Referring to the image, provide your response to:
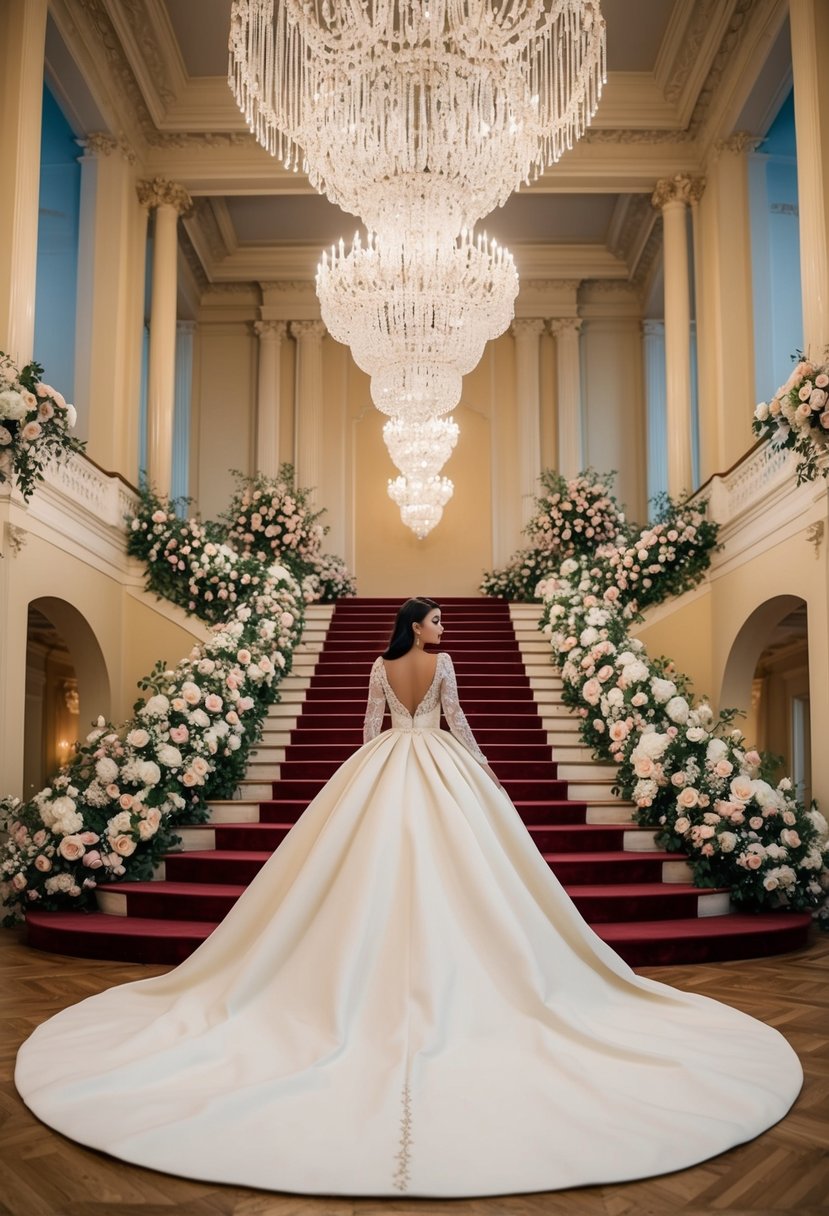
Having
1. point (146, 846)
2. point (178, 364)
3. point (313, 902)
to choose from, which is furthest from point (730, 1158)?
point (178, 364)

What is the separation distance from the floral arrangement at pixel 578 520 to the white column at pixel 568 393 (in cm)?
251

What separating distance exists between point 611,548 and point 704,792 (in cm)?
490

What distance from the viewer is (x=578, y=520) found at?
42.8 feet

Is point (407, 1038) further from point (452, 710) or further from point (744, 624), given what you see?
point (744, 624)

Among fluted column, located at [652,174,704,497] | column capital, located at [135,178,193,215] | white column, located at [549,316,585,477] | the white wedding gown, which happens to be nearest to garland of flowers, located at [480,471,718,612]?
fluted column, located at [652,174,704,497]

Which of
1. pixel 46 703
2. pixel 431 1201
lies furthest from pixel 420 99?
pixel 46 703

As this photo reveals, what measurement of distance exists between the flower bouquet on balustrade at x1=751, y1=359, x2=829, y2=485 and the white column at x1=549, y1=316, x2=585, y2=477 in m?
8.94

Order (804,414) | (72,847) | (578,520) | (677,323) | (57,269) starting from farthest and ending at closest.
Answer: (578,520) → (57,269) → (677,323) → (72,847) → (804,414)

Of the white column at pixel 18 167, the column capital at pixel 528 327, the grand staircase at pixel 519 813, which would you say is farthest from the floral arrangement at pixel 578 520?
the white column at pixel 18 167

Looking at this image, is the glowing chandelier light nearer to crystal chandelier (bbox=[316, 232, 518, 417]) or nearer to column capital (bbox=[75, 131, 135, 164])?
crystal chandelier (bbox=[316, 232, 518, 417])

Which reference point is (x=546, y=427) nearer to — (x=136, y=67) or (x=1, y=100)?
(x=136, y=67)

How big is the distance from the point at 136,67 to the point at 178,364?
5458 mm

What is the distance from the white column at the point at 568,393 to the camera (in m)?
15.8

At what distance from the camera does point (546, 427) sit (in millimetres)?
16156
